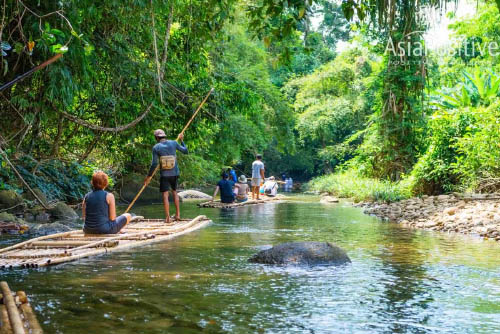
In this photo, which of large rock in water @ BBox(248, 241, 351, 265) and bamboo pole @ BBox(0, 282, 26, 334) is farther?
large rock in water @ BBox(248, 241, 351, 265)

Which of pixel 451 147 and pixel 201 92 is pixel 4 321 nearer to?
pixel 201 92

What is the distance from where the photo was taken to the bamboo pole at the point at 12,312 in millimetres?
3885

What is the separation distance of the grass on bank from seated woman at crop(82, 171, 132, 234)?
36.4ft

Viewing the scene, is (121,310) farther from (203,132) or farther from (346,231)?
(203,132)

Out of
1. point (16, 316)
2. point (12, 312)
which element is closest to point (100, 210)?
point (12, 312)

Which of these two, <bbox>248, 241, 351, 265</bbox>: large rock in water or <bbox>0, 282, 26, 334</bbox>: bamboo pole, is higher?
<bbox>0, 282, 26, 334</bbox>: bamboo pole

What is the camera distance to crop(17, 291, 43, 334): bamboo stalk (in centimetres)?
419

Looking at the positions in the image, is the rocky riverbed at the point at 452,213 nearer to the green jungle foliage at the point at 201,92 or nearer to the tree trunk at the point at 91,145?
the green jungle foliage at the point at 201,92

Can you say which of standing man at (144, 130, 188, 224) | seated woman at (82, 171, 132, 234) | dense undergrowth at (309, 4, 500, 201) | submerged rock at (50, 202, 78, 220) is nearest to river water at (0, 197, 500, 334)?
seated woman at (82, 171, 132, 234)

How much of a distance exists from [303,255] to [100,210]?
9.72 ft

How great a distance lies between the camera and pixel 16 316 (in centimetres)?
413

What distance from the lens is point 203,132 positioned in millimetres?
15562

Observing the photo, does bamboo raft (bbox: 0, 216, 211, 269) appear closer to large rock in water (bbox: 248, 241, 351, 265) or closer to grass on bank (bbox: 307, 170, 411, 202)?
large rock in water (bbox: 248, 241, 351, 265)

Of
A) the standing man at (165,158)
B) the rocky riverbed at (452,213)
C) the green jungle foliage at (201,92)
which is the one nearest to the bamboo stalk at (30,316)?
the green jungle foliage at (201,92)
